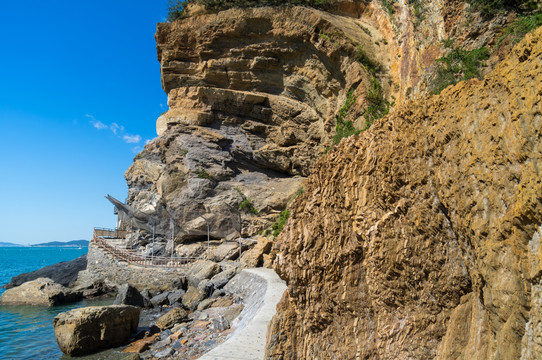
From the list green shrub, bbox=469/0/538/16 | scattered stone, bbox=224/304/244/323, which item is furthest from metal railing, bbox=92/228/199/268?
green shrub, bbox=469/0/538/16

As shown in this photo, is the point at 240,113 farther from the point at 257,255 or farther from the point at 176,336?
the point at 176,336

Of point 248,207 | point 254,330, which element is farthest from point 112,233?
point 254,330

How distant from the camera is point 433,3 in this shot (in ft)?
30.9

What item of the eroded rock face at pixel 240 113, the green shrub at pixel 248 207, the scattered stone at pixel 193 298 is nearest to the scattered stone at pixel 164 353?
the scattered stone at pixel 193 298

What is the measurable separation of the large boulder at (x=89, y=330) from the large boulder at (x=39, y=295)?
32.3 ft

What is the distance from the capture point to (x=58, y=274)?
3008cm

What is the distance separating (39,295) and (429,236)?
21.5 m

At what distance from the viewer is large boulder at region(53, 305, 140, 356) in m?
9.91

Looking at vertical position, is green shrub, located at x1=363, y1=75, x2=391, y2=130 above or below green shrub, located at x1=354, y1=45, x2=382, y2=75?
below

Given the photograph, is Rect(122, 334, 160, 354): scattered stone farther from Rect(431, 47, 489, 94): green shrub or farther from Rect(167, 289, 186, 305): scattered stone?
Rect(431, 47, 489, 94): green shrub

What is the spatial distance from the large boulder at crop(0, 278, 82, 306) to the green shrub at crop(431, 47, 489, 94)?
20.7 m

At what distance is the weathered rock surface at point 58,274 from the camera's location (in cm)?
2825

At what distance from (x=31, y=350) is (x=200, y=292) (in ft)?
20.4

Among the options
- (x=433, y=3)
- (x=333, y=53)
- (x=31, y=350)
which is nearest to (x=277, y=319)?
(x=433, y=3)
